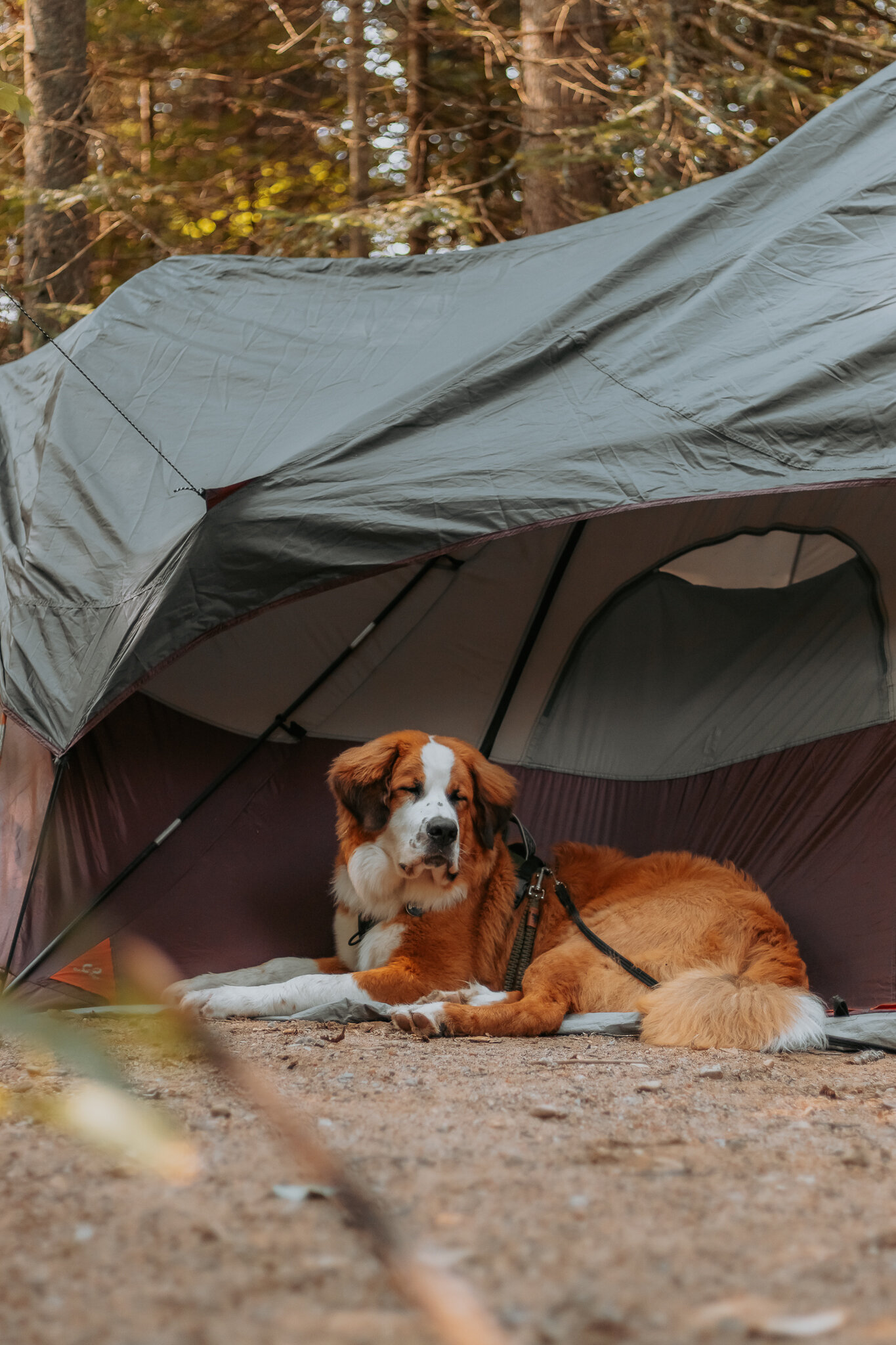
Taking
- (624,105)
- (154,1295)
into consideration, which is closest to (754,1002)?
(154,1295)

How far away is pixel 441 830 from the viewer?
11.9 feet

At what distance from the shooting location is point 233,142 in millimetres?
11414

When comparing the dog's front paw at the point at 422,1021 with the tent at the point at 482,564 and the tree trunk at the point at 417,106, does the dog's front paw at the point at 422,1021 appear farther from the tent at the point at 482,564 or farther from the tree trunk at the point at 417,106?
the tree trunk at the point at 417,106

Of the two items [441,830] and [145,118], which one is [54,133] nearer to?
[145,118]

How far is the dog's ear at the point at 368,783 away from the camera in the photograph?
377 cm

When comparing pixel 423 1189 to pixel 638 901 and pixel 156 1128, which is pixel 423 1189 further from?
pixel 638 901

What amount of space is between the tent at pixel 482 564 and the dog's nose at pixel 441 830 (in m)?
0.86

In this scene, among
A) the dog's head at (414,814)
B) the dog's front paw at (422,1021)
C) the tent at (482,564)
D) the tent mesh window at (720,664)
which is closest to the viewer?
the dog's front paw at (422,1021)

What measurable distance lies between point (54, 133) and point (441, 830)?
8.01 meters

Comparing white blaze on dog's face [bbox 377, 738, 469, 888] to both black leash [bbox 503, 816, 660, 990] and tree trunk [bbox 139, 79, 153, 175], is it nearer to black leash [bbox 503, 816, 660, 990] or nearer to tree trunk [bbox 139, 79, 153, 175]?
black leash [bbox 503, 816, 660, 990]

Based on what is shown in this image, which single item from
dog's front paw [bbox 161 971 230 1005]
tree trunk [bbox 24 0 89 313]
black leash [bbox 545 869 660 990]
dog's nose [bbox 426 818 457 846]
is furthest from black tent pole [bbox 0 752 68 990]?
tree trunk [bbox 24 0 89 313]

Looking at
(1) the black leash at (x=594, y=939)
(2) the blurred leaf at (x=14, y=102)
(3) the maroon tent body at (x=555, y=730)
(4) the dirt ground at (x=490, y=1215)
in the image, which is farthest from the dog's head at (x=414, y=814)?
(2) the blurred leaf at (x=14, y=102)

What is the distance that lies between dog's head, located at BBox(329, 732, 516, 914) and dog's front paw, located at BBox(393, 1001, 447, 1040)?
517 millimetres

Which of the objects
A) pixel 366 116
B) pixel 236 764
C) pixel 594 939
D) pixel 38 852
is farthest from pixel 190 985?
pixel 366 116
